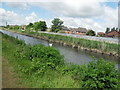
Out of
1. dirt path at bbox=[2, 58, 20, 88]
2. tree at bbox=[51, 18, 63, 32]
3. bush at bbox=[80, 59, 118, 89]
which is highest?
tree at bbox=[51, 18, 63, 32]

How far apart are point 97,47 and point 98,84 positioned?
50.2 feet

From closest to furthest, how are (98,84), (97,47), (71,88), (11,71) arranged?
(98,84) → (71,88) → (11,71) → (97,47)

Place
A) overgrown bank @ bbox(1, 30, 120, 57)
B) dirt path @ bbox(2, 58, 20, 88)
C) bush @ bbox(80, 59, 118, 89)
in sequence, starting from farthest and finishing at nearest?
overgrown bank @ bbox(1, 30, 120, 57) → dirt path @ bbox(2, 58, 20, 88) → bush @ bbox(80, 59, 118, 89)

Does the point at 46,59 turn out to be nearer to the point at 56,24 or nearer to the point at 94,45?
the point at 94,45

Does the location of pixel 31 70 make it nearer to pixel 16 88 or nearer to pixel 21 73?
pixel 21 73

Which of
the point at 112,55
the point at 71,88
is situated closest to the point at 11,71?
the point at 71,88

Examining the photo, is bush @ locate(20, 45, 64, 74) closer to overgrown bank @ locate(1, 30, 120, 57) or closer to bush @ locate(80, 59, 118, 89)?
bush @ locate(80, 59, 118, 89)

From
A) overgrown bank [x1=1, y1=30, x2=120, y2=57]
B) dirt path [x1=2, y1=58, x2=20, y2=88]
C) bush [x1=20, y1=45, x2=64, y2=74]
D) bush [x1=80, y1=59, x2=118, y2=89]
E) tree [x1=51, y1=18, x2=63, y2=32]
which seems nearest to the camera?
bush [x1=80, y1=59, x2=118, y2=89]

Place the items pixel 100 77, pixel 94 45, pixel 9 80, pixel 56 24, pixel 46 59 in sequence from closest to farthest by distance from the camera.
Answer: pixel 100 77
pixel 9 80
pixel 46 59
pixel 94 45
pixel 56 24

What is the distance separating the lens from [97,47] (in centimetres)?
1748

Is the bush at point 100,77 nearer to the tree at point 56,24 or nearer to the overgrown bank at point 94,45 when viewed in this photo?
the overgrown bank at point 94,45

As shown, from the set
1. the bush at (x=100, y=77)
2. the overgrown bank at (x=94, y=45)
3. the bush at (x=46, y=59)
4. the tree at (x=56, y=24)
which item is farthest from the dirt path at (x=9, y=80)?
the tree at (x=56, y=24)

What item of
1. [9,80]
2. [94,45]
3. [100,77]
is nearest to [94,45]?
[94,45]

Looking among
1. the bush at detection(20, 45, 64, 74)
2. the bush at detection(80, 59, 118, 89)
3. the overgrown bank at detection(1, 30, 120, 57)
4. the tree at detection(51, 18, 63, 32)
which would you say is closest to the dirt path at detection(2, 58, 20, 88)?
the bush at detection(20, 45, 64, 74)
